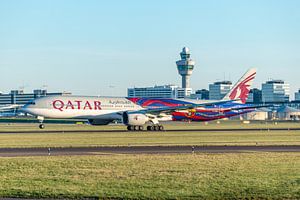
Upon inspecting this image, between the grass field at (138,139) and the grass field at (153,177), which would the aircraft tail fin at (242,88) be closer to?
the grass field at (138,139)

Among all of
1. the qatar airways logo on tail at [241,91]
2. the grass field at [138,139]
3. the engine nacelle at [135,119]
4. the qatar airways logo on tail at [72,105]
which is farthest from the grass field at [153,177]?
the qatar airways logo on tail at [241,91]

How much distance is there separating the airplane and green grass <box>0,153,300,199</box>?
159 feet

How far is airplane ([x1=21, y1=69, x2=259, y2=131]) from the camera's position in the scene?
84250mm

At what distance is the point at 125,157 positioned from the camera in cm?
3628

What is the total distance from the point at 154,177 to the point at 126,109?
6224 cm

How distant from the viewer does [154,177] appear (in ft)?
86.6

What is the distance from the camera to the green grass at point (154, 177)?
2227cm

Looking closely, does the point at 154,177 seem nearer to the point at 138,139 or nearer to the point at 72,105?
the point at 138,139

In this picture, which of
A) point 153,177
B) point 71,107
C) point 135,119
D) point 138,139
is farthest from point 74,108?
point 153,177

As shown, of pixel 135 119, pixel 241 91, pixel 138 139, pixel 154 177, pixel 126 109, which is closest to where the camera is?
pixel 154 177

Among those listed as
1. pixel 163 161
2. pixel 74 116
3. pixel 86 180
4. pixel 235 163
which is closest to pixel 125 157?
pixel 163 161

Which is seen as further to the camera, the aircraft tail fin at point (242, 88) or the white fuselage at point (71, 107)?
the aircraft tail fin at point (242, 88)

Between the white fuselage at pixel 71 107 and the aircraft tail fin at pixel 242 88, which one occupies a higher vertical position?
the aircraft tail fin at pixel 242 88

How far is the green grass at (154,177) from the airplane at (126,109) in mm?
48377
